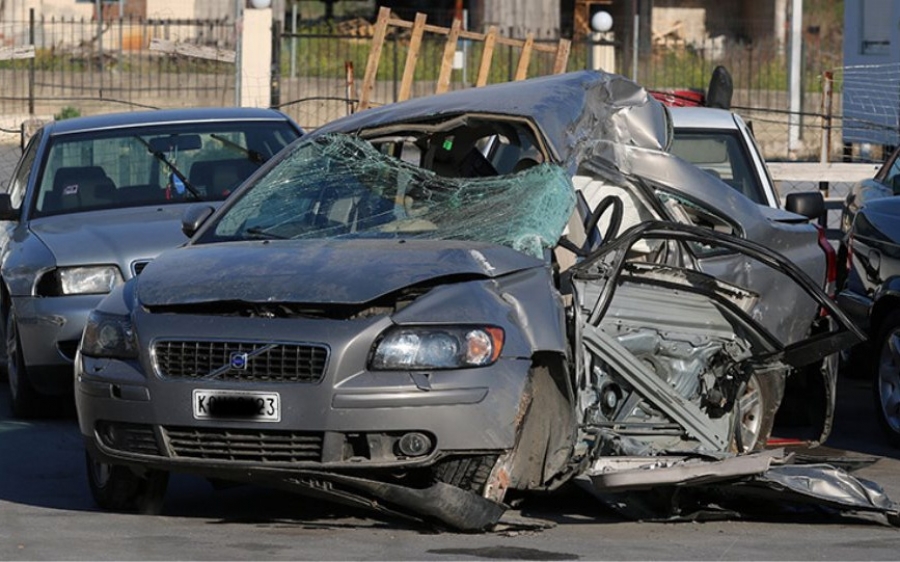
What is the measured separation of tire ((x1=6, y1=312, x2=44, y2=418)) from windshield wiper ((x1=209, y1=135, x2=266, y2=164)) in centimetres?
184

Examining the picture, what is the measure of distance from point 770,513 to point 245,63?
13624 mm

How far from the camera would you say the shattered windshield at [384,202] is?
7105mm

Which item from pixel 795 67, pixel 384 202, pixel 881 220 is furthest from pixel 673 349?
pixel 795 67

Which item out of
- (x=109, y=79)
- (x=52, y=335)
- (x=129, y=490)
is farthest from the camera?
(x=109, y=79)

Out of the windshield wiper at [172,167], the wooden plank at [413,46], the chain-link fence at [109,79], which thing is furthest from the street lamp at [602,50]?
the windshield wiper at [172,167]

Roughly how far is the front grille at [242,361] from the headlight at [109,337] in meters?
0.21

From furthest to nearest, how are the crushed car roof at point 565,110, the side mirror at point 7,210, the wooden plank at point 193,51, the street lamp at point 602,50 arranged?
the street lamp at point 602,50, the wooden plank at point 193,51, the side mirror at point 7,210, the crushed car roof at point 565,110

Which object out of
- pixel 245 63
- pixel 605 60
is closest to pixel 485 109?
pixel 245 63

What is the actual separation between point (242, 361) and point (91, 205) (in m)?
4.71

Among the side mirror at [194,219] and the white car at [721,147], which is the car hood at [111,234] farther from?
the white car at [721,147]

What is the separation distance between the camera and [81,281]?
9.67 metres

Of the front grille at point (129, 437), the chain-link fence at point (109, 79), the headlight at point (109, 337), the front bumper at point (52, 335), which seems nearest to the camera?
the front grille at point (129, 437)

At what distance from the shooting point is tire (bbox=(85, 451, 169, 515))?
7.05m

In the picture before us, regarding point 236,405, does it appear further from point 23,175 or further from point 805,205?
point 23,175
